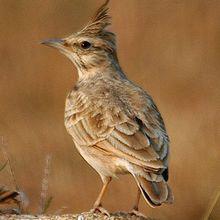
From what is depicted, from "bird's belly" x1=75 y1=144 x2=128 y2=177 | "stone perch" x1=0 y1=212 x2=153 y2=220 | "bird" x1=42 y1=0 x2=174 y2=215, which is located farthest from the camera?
"bird's belly" x1=75 y1=144 x2=128 y2=177

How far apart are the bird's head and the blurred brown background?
317 cm

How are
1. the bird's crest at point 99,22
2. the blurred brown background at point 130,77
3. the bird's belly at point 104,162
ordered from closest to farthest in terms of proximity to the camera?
the bird's belly at point 104,162
the bird's crest at point 99,22
the blurred brown background at point 130,77

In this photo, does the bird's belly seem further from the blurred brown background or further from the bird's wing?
the blurred brown background

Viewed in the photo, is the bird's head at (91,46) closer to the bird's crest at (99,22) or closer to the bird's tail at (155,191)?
the bird's crest at (99,22)

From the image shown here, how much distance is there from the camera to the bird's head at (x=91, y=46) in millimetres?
10093

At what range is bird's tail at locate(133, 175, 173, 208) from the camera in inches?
325

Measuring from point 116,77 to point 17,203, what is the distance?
1.82 meters

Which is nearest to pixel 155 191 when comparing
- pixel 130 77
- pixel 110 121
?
pixel 110 121

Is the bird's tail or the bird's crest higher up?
the bird's crest

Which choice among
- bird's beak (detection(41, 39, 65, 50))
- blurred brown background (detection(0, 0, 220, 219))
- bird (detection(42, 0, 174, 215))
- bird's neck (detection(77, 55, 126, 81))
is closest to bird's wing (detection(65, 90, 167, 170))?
bird (detection(42, 0, 174, 215))

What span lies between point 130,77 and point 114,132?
772 centimetres

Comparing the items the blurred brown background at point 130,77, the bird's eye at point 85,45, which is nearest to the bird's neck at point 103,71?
the bird's eye at point 85,45

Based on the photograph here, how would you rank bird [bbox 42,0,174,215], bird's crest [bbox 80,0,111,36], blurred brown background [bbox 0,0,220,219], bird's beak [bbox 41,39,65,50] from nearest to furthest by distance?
bird [bbox 42,0,174,215] → bird's crest [bbox 80,0,111,36] → bird's beak [bbox 41,39,65,50] → blurred brown background [bbox 0,0,220,219]

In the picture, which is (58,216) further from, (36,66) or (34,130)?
(36,66)
